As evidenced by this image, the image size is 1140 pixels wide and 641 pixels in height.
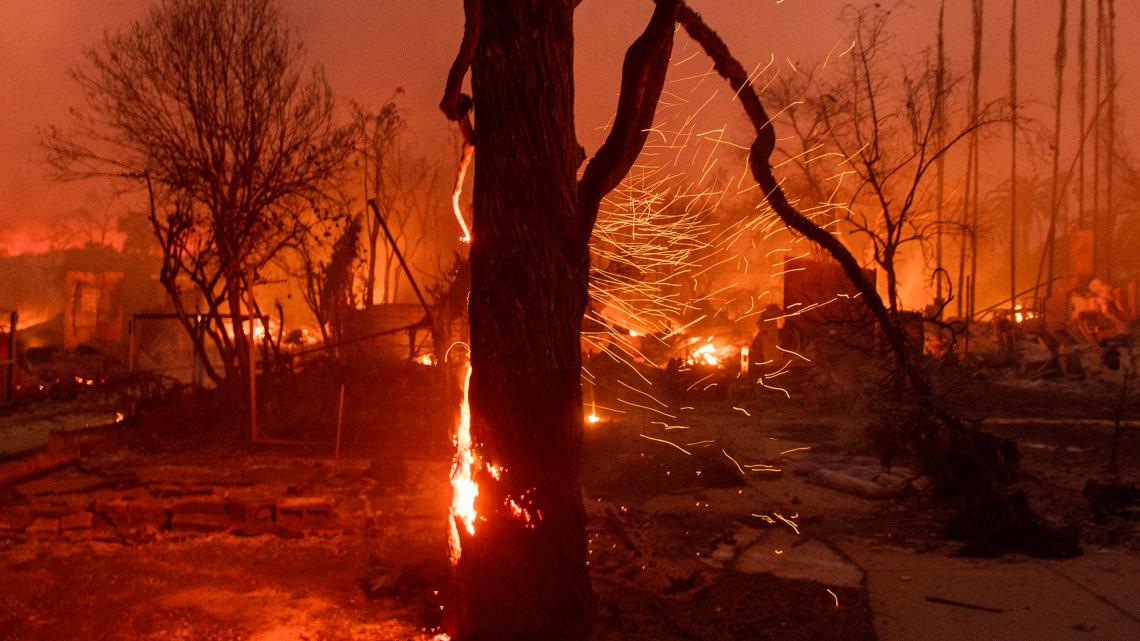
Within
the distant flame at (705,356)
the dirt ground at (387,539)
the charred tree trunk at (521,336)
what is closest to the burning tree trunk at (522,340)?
the charred tree trunk at (521,336)

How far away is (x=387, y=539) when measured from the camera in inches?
256

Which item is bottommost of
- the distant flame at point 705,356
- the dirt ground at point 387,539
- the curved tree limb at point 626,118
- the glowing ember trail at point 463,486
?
the dirt ground at point 387,539

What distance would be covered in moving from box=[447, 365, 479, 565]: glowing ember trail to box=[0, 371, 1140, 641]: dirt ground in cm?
59

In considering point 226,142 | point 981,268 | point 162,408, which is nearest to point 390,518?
point 162,408

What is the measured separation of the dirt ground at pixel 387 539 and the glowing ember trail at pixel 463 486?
594 millimetres

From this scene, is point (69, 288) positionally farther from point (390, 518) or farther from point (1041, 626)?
point (1041, 626)

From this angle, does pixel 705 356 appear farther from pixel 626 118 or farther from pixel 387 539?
pixel 626 118

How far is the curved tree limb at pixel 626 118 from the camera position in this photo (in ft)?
14.2

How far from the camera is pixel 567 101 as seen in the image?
4363 mm

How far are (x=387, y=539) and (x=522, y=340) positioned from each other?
3123 mm

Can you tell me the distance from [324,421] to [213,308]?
8.81 feet

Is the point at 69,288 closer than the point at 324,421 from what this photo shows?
No

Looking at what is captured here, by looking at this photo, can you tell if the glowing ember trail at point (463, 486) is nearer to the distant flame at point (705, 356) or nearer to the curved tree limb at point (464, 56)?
the curved tree limb at point (464, 56)

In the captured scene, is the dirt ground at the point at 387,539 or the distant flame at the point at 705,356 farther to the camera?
the distant flame at the point at 705,356
